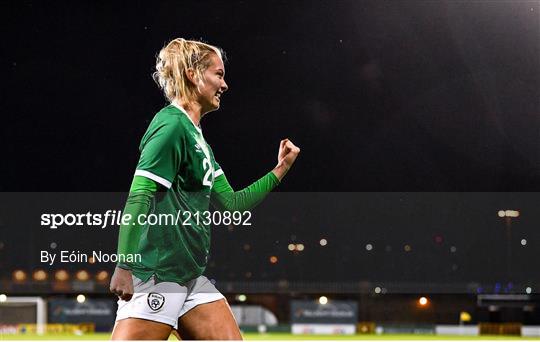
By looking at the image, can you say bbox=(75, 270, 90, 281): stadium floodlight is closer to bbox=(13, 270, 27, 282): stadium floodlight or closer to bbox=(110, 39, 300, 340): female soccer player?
bbox=(13, 270, 27, 282): stadium floodlight

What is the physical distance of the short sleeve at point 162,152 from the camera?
155 inches

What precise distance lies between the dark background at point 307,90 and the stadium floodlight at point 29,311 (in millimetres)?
10459

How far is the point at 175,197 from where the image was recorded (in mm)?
4078

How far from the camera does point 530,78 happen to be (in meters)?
5.59

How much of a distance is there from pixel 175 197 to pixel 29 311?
41.9 feet

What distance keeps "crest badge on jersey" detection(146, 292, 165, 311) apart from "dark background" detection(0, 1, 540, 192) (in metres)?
1.69

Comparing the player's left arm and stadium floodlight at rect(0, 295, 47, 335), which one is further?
stadium floodlight at rect(0, 295, 47, 335)

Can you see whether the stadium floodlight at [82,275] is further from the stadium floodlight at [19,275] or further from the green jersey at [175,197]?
the green jersey at [175,197]

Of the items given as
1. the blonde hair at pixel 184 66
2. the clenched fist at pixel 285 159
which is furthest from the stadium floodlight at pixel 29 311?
the blonde hair at pixel 184 66

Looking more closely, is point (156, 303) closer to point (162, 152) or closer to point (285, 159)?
point (162, 152)

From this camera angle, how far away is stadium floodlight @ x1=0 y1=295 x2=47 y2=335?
1590 cm

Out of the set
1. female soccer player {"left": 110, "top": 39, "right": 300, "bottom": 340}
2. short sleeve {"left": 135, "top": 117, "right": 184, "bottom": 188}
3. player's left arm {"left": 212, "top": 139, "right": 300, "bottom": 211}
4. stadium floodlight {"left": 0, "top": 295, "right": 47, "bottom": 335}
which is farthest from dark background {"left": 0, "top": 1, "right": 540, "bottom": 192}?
stadium floodlight {"left": 0, "top": 295, "right": 47, "bottom": 335}

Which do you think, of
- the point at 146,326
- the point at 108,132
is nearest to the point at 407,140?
the point at 108,132

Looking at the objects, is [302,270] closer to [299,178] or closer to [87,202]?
[299,178]
